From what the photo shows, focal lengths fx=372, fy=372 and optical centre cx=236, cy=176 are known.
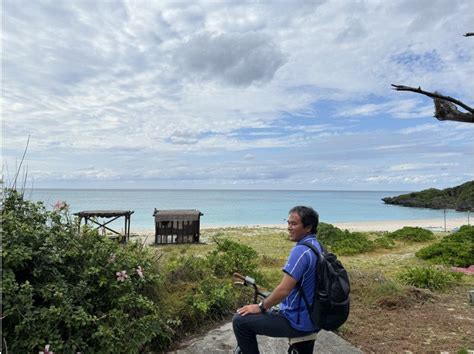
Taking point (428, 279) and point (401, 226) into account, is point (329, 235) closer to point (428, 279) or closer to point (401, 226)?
point (428, 279)

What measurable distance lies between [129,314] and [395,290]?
588 cm

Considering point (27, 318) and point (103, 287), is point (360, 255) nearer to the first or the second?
point (103, 287)

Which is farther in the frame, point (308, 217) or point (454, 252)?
point (454, 252)

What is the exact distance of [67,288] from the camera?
414 centimetres

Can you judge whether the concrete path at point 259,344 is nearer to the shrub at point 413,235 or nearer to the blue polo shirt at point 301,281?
the blue polo shirt at point 301,281

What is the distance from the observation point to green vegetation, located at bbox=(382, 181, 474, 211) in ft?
219

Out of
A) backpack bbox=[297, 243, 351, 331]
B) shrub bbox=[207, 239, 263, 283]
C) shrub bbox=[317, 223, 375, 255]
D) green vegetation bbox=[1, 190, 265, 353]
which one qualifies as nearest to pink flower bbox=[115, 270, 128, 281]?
green vegetation bbox=[1, 190, 265, 353]

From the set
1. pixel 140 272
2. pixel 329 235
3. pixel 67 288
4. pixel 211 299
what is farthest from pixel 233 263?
pixel 329 235

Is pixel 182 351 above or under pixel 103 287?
under

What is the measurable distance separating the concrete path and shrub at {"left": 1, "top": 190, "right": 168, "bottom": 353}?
1.54 ft

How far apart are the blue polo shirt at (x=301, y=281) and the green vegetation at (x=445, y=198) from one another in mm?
70071

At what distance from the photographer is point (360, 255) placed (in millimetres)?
15602

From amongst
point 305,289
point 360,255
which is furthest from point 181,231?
point 305,289

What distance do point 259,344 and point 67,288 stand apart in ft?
8.24
